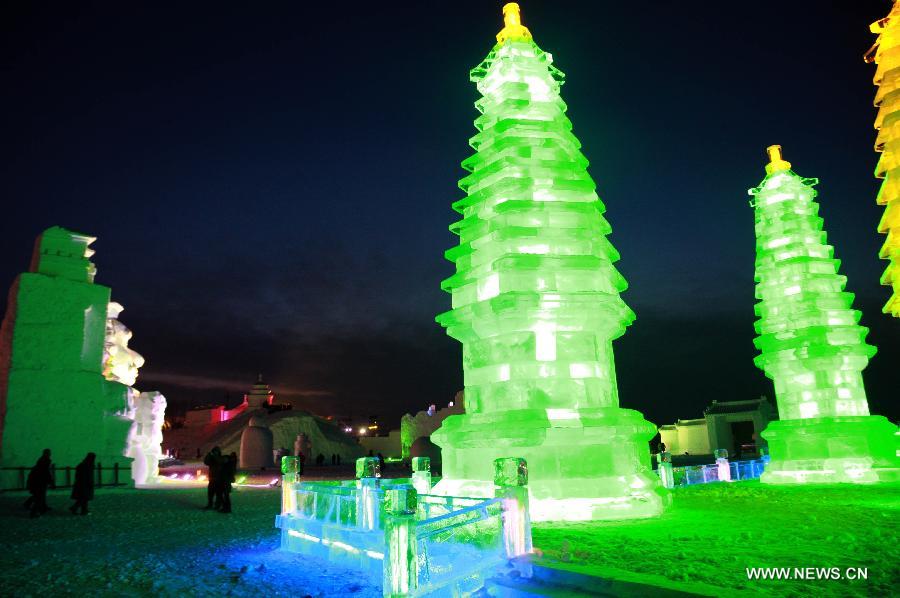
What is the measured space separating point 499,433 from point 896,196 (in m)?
9.89

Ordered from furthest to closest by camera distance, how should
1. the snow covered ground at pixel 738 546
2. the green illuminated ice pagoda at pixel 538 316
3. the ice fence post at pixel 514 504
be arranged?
the green illuminated ice pagoda at pixel 538 316, the ice fence post at pixel 514 504, the snow covered ground at pixel 738 546

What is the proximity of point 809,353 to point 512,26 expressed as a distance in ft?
44.1

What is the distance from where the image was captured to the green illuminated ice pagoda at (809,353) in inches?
677

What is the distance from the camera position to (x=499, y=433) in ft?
31.6

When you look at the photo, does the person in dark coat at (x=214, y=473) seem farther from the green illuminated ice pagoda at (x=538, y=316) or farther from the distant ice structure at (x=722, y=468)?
the distant ice structure at (x=722, y=468)

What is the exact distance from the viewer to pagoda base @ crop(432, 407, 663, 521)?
924cm

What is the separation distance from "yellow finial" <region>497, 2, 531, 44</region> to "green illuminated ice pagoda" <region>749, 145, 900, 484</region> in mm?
12332

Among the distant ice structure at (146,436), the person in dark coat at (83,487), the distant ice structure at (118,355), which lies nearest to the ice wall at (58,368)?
the distant ice structure at (146,436)

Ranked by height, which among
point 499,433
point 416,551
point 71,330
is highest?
point 71,330

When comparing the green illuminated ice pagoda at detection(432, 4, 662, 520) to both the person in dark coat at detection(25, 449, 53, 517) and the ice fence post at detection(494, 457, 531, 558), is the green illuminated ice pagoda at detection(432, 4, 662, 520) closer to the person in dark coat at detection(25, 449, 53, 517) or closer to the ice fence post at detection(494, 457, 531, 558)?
the ice fence post at detection(494, 457, 531, 558)

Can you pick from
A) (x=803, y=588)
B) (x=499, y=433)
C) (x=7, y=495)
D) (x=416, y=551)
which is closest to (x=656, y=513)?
(x=499, y=433)

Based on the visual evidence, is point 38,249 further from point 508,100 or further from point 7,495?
point 508,100

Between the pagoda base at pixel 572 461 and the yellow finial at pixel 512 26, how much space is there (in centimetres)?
762

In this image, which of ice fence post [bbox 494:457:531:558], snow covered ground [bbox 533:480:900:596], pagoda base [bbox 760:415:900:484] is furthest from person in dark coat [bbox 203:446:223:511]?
pagoda base [bbox 760:415:900:484]
